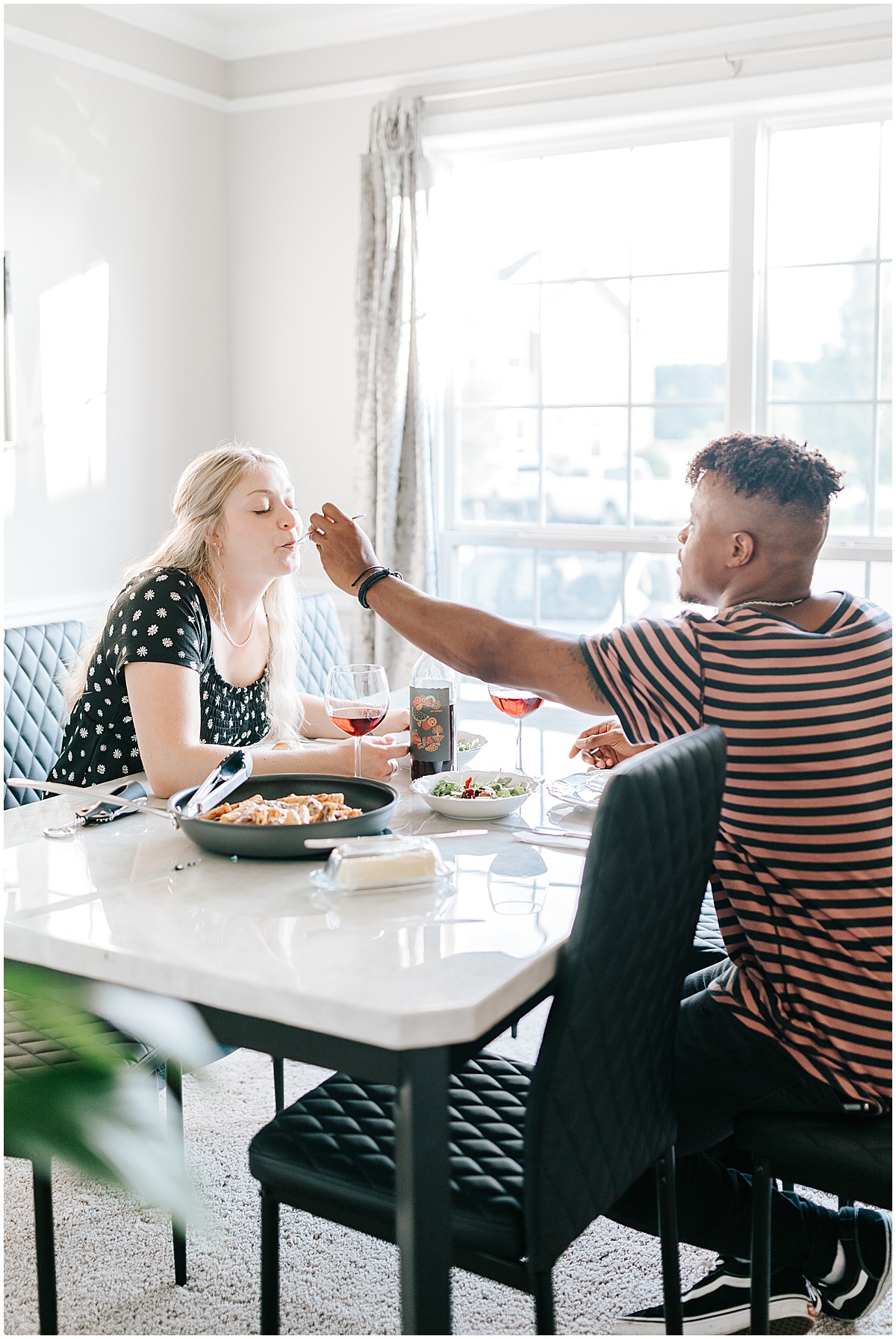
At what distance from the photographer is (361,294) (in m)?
4.09

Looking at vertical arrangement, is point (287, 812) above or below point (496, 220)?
below

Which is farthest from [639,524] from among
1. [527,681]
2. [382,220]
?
[527,681]

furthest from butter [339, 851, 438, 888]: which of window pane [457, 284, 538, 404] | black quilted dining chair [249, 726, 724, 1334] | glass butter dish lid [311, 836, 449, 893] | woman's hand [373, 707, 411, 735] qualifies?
window pane [457, 284, 538, 404]

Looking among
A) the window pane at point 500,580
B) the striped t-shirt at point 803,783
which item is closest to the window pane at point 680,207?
the window pane at point 500,580

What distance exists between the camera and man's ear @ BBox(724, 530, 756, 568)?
149cm

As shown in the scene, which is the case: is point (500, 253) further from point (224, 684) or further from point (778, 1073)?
point (778, 1073)

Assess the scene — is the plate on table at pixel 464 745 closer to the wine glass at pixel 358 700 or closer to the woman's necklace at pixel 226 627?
the wine glass at pixel 358 700

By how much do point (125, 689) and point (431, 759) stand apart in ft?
1.94

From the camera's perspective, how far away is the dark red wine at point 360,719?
1670 millimetres

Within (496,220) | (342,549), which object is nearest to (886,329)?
(496,220)

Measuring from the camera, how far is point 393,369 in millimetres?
4039

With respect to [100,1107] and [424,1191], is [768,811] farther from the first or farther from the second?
[100,1107]

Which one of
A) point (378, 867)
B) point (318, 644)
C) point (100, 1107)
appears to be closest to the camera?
point (100, 1107)

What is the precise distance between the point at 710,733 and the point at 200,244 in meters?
3.69
